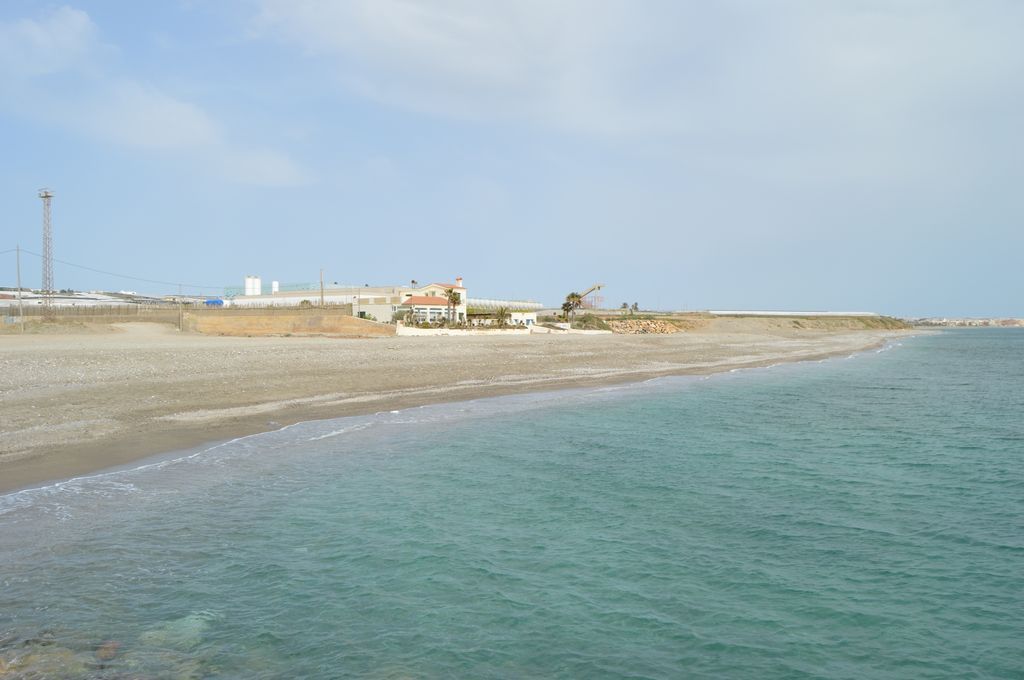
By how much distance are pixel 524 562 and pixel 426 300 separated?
2670 inches

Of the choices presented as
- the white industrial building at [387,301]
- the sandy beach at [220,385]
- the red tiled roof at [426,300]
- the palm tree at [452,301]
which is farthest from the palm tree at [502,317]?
the sandy beach at [220,385]

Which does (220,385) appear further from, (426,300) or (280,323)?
(426,300)

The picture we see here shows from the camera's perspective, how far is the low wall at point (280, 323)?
59.6m

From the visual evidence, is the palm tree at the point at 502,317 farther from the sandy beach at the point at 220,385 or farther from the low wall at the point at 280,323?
the sandy beach at the point at 220,385

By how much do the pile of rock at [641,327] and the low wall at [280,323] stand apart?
1449 inches

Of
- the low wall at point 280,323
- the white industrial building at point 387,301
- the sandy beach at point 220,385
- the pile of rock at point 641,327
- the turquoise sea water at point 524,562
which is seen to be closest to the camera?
the turquoise sea water at point 524,562

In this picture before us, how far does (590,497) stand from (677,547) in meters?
2.92

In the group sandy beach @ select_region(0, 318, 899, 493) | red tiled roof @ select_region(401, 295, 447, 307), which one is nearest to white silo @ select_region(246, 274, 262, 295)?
red tiled roof @ select_region(401, 295, 447, 307)

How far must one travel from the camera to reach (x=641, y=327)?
92000 mm

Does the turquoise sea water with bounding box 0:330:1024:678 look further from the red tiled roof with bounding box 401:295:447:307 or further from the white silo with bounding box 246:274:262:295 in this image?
the white silo with bounding box 246:274:262:295

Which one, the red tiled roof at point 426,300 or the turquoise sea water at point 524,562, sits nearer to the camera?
the turquoise sea water at point 524,562

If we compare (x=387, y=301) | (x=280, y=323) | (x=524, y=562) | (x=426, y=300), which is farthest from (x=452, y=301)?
(x=524, y=562)

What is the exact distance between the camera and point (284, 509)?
39.1 ft

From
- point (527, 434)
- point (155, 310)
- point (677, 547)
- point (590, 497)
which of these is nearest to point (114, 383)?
point (527, 434)
